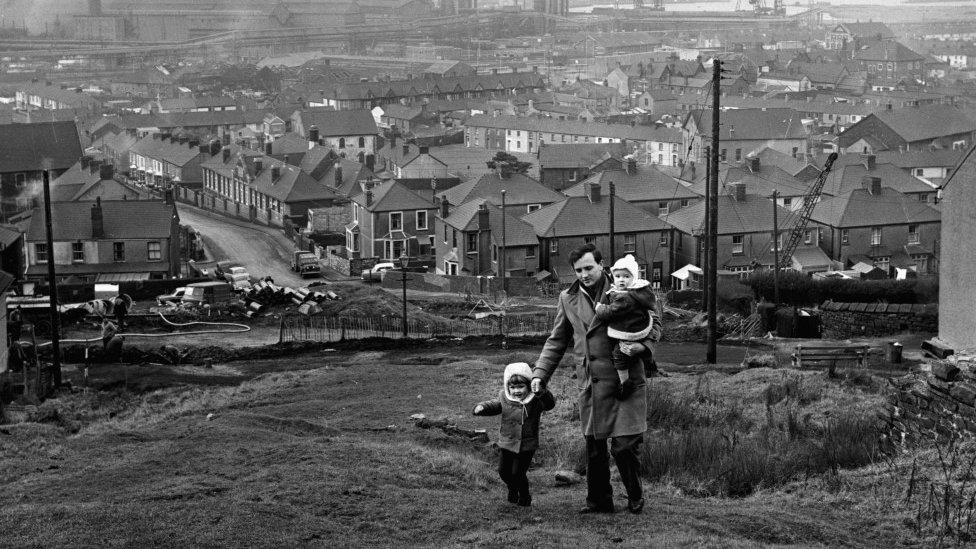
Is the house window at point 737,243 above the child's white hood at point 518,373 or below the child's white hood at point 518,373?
below

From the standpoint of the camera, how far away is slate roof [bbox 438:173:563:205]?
61.2m

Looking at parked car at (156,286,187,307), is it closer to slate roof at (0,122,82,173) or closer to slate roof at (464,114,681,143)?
slate roof at (0,122,82,173)

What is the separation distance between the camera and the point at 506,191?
6109cm

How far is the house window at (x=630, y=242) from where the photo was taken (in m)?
54.1

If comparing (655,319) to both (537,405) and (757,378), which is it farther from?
Result: (757,378)

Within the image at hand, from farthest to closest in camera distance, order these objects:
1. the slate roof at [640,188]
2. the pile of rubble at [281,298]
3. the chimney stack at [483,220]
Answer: the slate roof at [640,188] < the chimney stack at [483,220] < the pile of rubble at [281,298]

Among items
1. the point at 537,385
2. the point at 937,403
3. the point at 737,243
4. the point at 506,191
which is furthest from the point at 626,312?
the point at 506,191

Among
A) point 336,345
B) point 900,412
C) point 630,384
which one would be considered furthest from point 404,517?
point 336,345

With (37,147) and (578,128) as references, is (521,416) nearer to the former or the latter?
(37,147)

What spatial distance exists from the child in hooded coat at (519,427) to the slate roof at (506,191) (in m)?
49.5

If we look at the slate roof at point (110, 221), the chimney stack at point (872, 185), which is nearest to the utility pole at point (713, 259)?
the slate roof at point (110, 221)

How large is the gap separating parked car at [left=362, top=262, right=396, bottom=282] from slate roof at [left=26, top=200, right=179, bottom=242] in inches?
319

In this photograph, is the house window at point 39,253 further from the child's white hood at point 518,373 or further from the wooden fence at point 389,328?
the child's white hood at point 518,373

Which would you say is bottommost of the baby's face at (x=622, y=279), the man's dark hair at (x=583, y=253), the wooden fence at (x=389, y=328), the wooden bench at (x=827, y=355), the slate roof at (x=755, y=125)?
the wooden fence at (x=389, y=328)
